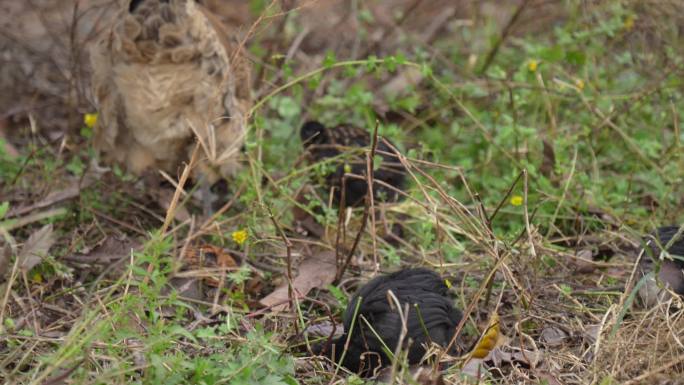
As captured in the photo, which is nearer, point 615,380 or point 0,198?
point 615,380

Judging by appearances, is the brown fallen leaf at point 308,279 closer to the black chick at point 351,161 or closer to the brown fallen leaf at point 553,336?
the black chick at point 351,161

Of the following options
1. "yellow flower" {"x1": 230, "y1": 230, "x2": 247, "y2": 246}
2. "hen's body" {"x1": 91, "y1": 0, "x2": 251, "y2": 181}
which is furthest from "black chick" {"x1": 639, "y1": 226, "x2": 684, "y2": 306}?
"hen's body" {"x1": 91, "y1": 0, "x2": 251, "y2": 181}

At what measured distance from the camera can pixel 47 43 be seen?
5.96 metres

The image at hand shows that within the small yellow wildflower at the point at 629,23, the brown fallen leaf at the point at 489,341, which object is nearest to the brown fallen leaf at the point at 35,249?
the brown fallen leaf at the point at 489,341

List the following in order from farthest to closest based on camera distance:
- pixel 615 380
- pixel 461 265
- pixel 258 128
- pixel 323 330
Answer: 1. pixel 258 128
2. pixel 461 265
3. pixel 323 330
4. pixel 615 380

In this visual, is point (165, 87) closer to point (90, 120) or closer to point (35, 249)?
point (90, 120)


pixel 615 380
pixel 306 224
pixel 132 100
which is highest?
pixel 132 100

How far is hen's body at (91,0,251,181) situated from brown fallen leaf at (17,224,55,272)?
2.29 feet

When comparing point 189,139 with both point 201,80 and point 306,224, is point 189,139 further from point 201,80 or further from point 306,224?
point 306,224

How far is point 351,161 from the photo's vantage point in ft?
12.0

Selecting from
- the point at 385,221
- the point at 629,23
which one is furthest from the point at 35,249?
the point at 629,23

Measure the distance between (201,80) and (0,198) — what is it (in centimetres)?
99

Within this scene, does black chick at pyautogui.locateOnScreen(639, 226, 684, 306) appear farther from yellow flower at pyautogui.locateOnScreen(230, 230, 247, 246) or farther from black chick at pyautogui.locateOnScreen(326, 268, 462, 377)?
yellow flower at pyautogui.locateOnScreen(230, 230, 247, 246)

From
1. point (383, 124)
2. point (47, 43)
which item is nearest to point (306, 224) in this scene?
point (383, 124)
